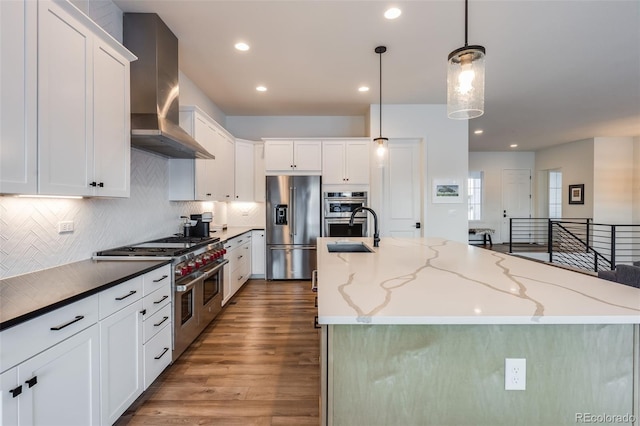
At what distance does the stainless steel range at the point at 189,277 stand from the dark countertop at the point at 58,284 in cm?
16

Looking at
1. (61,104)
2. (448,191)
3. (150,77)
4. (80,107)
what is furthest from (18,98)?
(448,191)

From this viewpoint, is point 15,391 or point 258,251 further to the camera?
point 258,251

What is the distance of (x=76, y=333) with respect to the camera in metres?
1.30

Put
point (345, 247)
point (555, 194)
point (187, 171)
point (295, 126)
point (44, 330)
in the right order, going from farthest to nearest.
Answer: point (555, 194) → point (295, 126) → point (187, 171) → point (345, 247) → point (44, 330)

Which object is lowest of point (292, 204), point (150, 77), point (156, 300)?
point (156, 300)

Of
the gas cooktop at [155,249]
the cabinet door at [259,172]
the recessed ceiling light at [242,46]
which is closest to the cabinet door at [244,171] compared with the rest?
the cabinet door at [259,172]

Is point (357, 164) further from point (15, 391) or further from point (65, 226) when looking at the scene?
point (15, 391)

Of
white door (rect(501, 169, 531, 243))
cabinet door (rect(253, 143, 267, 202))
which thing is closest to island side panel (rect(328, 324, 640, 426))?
cabinet door (rect(253, 143, 267, 202))

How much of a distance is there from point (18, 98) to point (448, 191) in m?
4.91

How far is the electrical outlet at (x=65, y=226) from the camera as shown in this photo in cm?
186

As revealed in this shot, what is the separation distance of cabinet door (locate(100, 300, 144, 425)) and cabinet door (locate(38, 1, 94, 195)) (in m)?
0.78

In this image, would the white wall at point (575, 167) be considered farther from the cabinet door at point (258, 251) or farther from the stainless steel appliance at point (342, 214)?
the cabinet door at point (258, 251)

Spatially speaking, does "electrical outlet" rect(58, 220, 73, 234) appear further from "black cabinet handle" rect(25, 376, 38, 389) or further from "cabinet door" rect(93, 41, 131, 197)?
"black cabinet handle" rect(25, 376, 38, 389)

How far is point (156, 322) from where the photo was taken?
1967 millimetres
